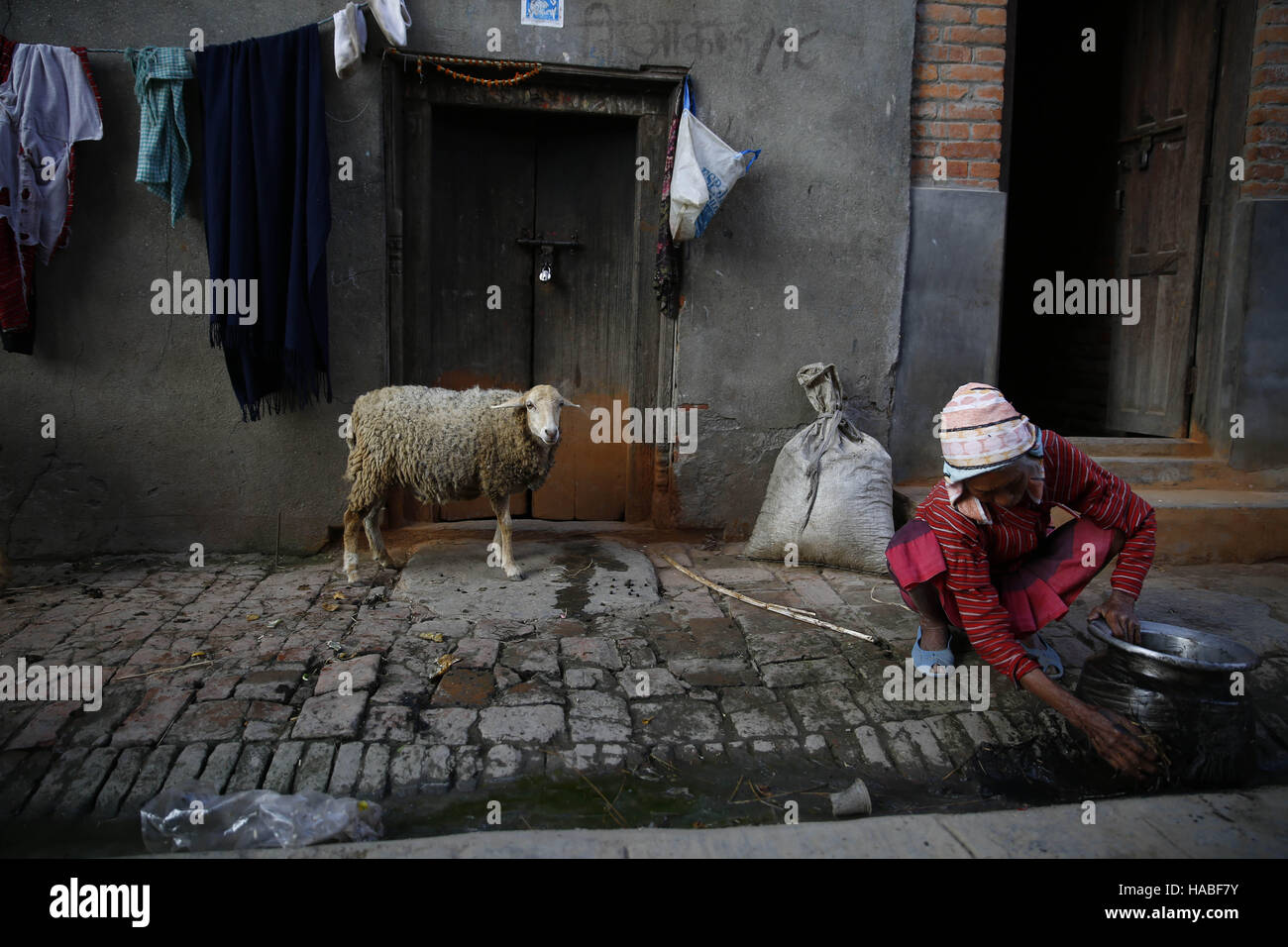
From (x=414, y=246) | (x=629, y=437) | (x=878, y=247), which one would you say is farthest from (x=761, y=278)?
(x=414, y=246)

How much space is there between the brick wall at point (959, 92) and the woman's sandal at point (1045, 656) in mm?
3299

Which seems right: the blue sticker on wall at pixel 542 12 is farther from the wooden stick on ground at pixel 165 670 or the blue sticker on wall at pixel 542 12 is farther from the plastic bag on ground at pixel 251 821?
the plastic bag on ground at pixel 251 821

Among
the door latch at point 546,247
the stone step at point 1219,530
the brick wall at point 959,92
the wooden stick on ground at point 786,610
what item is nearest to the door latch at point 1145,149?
the brick wall at point 959,92

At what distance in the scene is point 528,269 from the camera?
605 cm

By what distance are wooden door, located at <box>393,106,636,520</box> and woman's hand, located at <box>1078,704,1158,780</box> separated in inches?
149

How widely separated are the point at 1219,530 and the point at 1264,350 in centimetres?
142

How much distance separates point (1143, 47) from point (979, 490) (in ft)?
17.5

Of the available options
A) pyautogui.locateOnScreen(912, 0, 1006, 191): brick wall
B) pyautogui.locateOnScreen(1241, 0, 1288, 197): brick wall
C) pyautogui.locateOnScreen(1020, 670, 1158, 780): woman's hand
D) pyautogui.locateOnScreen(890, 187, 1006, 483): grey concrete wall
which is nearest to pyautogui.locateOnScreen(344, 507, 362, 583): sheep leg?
pyautogui.locateOnScreen(890, 187, 1006, 483): grey concrete wall

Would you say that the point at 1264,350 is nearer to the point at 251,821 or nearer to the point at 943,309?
the point at 943,309

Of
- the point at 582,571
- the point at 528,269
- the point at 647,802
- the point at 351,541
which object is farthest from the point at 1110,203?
the point at 647,802

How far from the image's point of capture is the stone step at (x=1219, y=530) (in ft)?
17.7

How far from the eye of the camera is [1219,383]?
19.9 feet

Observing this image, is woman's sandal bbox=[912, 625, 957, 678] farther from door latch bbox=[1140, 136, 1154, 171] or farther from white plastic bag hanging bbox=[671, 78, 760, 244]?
door latch bbox=[1140, 136, 1154, 171]

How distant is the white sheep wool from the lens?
5.23 meters
